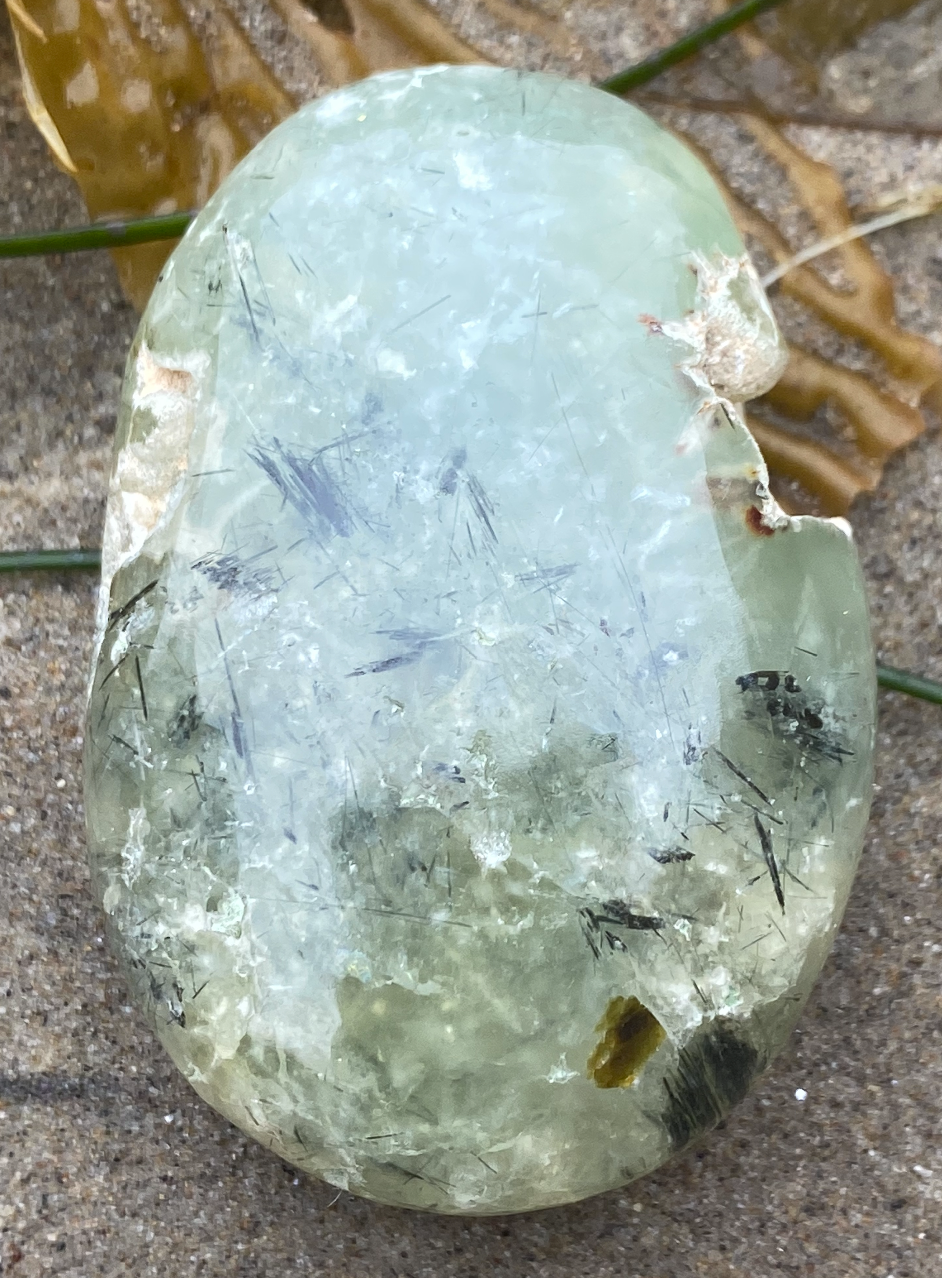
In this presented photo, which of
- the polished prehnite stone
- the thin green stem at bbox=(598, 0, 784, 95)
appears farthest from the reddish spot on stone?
the thin green stem at bbox=(598, 0, 784, 95)

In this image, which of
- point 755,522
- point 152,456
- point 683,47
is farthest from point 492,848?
point 683,47

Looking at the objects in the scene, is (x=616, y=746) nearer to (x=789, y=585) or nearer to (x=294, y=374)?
(x=789, y=585)

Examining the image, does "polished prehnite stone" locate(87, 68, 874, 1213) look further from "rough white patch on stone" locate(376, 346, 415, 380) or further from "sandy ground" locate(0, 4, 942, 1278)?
"sandy ground" locate(0, 4, 942, 1278)

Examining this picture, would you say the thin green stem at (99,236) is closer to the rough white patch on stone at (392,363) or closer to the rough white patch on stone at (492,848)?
the rough white patch on stone at (392,363)

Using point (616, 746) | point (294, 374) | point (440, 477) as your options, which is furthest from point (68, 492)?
point (616, 746)

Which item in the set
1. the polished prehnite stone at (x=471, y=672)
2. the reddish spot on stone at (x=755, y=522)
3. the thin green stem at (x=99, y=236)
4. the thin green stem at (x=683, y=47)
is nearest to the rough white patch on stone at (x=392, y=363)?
the polished prehnite stone at (x=471, y=672)

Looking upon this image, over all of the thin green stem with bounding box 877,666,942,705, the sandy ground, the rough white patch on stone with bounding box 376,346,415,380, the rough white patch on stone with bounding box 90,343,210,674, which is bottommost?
the sandy ground
